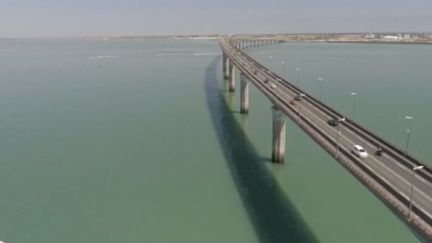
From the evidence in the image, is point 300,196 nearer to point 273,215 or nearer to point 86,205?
point 273,215

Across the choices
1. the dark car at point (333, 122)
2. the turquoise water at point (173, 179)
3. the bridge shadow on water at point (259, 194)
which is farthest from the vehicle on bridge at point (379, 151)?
the bridge shadow on water at point (259, 194)

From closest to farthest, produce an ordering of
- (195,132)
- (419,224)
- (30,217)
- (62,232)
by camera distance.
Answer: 1. (419,224)
2. (62,232)
3. (30,217)
4. (195,132)

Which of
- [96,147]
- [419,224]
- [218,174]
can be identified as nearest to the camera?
[419,224]

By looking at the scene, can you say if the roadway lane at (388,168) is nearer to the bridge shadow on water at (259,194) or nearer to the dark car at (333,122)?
the dark car at (333,122)

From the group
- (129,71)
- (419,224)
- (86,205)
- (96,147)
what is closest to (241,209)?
(86,205)

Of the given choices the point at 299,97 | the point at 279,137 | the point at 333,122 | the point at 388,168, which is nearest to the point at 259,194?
the point at 279,137
